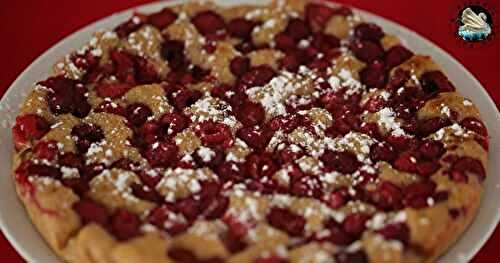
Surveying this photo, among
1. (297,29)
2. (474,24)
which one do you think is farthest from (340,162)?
(474,24)

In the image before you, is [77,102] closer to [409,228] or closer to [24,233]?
[24,233]

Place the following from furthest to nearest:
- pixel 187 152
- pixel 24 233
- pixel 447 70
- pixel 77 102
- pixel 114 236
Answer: pixel 447 70 → pixel 77 102 → pixel 187 152 → pixel 24 233 → pixel 114 236

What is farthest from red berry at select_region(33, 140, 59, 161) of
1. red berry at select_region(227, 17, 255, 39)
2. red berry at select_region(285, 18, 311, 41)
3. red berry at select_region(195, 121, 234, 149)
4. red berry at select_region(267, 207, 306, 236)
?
red berry at select_region(285, 18, 311, 41)

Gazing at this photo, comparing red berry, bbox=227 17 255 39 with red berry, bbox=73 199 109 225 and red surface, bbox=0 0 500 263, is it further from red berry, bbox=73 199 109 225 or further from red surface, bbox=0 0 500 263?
red berry, bbox=73 199 109 225

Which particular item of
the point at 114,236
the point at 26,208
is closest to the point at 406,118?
the point at 114,236

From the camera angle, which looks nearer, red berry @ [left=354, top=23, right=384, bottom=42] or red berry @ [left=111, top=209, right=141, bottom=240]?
red berry @ [left=111, top=209, right=141, bottom=240]
